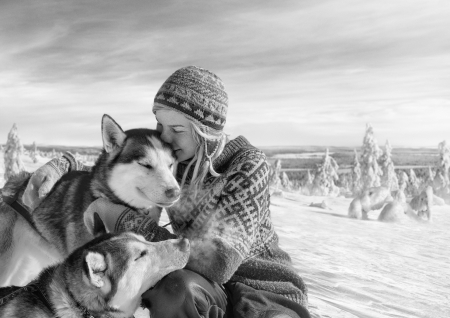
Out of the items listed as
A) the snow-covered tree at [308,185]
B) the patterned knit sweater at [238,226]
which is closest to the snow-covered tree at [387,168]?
the snow-covered tree at [308,185]

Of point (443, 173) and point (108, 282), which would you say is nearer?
point (108, 282)

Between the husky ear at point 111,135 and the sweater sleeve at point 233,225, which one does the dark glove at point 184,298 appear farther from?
the husky ear at point 111,135

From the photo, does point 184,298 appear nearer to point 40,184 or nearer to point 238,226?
point 238,226

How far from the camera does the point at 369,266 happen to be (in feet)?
27.1

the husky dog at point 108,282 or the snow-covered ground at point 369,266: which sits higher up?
the husky dog at point 108,282

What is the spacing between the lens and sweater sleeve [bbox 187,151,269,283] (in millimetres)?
3123

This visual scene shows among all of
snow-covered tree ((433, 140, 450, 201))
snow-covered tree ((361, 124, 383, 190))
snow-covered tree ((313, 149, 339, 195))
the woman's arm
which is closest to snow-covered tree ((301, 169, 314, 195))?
snow-covered tree ((313, 149, 339, 195))

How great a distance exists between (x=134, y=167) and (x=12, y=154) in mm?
20001

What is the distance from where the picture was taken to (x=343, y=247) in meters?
10.1

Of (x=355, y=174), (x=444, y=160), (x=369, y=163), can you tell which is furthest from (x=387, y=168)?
(x=444, y=160)

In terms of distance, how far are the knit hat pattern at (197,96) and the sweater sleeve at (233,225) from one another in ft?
1.42

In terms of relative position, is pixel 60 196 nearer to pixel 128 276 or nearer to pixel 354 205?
pixel 128 276

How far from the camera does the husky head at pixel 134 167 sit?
3.53 metres

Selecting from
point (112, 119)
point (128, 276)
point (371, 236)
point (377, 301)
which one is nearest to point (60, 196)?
point (112, 119)
